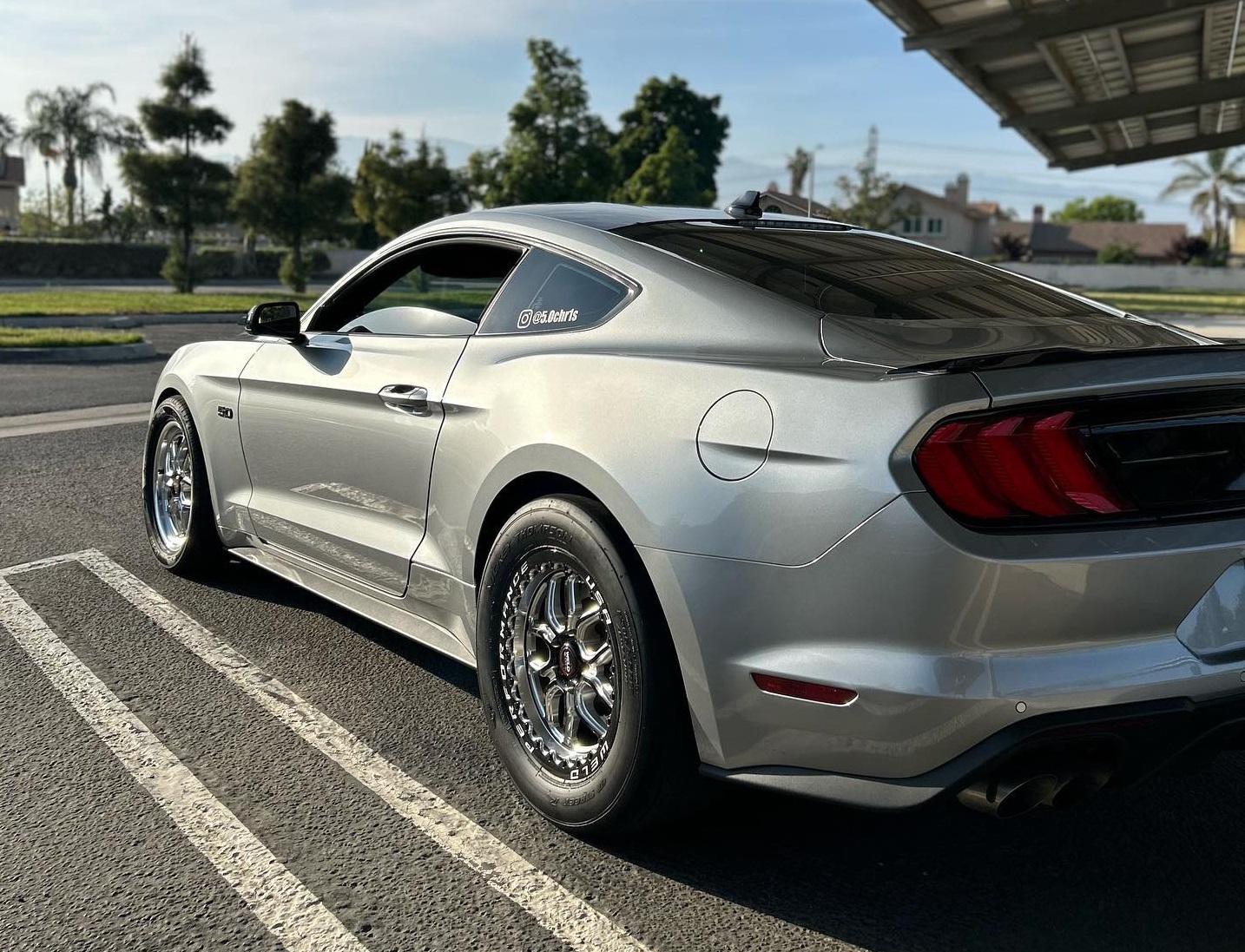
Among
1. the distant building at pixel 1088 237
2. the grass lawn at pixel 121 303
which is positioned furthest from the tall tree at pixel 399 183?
the distant building at pixel 1088 237

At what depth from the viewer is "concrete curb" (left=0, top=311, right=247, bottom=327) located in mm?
20312

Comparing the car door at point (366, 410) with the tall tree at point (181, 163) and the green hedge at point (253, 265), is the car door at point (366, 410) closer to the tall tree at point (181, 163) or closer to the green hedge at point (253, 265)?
the tall tree at point (181, 163)

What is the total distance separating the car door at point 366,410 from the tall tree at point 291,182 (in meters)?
33.1

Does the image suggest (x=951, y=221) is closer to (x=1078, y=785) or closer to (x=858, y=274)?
(x=858, y=274)

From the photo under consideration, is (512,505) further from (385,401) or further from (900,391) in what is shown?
(900,391)

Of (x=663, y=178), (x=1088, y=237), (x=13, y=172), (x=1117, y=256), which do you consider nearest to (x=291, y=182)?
(x=663, y=178)

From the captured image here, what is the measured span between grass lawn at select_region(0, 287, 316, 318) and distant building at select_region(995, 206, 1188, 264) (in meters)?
82.5

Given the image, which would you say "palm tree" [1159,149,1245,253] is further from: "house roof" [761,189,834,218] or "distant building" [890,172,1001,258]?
"house roof" [761,189,834,218]

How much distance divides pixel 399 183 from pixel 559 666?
37637 millimetres

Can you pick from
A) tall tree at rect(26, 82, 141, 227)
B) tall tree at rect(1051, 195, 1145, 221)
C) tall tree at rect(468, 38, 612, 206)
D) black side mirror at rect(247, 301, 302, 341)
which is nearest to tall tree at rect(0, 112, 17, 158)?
tall tree at rect(26, 82, 141, 227)

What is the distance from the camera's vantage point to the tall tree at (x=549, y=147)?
138 feet

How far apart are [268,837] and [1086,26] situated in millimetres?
15216

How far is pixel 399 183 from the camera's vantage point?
127 feet

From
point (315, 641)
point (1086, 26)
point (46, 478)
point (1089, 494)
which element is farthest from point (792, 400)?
point (1086, 26)
